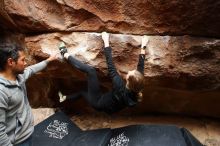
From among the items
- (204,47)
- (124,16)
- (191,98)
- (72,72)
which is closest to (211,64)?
(204,47)

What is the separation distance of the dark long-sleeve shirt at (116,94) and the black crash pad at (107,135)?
322 millimetres

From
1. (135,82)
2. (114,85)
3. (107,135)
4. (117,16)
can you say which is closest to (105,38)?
(117,16)

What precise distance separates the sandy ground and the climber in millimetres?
630

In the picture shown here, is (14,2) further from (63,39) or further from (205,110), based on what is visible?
(205,110)

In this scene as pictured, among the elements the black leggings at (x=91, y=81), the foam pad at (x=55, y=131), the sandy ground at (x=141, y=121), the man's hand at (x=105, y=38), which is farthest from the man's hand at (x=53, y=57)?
the sandy ground at (x=141, y=121)

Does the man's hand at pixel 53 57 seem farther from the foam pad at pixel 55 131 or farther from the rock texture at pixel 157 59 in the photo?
the foam pad at pixel 55 131

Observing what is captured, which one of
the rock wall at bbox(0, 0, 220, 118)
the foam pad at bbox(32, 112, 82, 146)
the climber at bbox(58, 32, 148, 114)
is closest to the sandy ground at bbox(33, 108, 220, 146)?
the foam pad at bbox(32, 112, 82, 146)

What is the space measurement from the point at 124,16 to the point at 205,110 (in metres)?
1.38

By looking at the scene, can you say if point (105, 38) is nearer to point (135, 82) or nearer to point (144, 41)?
point (144, 41)

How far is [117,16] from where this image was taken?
3.40 m

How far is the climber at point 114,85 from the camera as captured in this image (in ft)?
10.2

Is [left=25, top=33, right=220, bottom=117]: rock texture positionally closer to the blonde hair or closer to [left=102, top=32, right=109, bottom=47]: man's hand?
[left=102, top=32, right=109, bottom=47]: man's hand

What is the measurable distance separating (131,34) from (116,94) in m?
0.61

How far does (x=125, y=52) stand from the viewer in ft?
11.2
